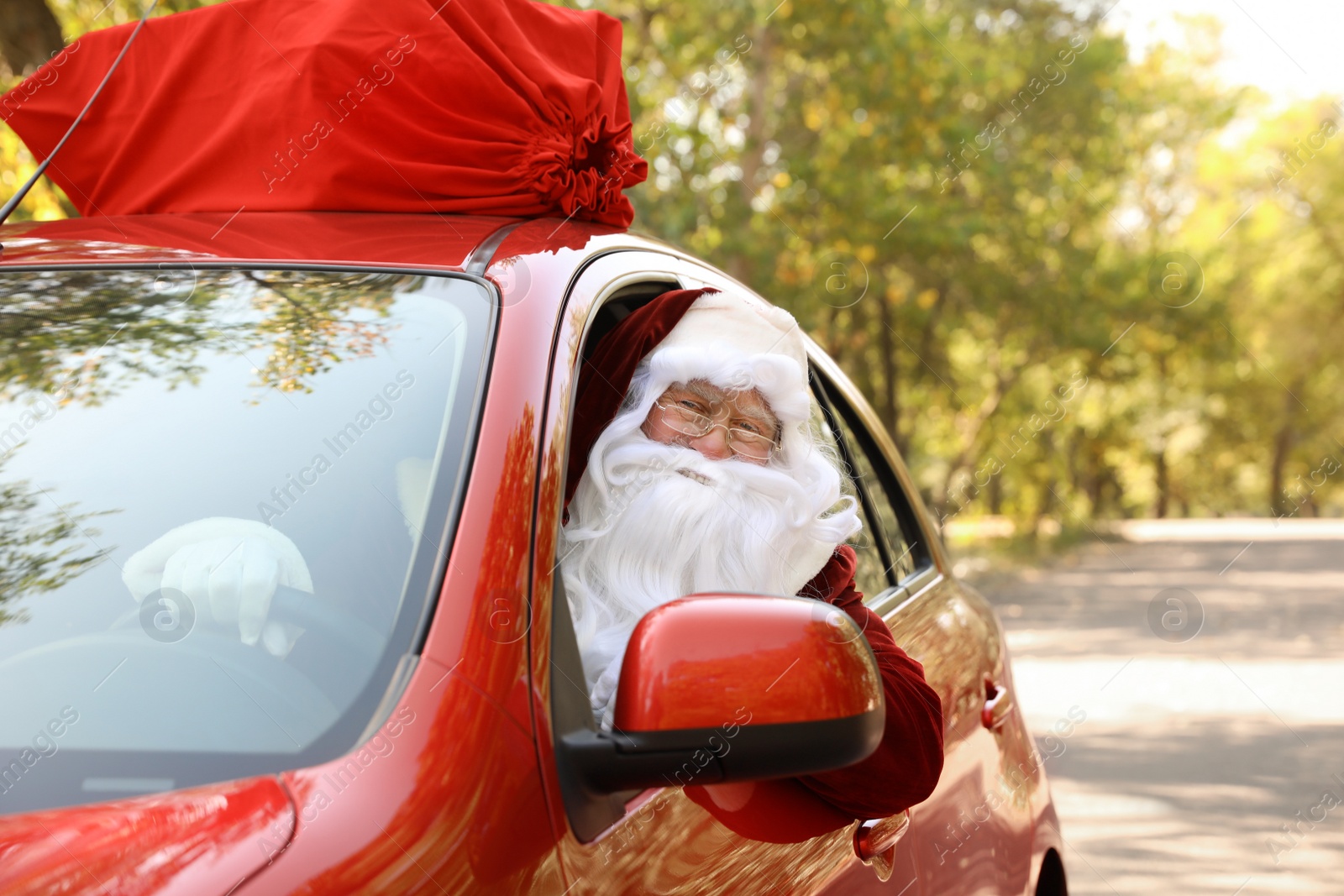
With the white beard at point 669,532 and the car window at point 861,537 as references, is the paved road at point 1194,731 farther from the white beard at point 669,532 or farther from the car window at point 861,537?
the white beard at point 669,532

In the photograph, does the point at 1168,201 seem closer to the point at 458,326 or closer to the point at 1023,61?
the point at 1023,61

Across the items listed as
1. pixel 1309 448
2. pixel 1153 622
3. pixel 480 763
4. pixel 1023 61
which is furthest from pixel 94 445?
pixel 1309 448

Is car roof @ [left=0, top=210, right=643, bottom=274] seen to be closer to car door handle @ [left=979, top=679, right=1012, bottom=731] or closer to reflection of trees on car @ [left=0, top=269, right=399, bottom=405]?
reflection of trees on car @ [left=0, top=269, right=399, bottom=405]

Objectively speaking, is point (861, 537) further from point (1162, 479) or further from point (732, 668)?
point (1162, 479)

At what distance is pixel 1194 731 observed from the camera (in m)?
8.94

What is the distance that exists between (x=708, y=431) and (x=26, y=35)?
4.81 meters

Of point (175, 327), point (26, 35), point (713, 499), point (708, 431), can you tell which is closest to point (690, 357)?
point (708, 431)

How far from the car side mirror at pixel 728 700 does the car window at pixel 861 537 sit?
107 cm

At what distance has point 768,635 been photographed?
4.62 ft

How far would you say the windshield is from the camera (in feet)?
4.47

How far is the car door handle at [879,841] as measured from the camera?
2059 millimetres

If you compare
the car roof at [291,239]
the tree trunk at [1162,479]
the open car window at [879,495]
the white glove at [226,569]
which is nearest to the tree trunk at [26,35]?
the car roof at [291,239]

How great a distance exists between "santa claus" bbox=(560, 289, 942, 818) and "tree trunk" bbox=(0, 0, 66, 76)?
4544 mm

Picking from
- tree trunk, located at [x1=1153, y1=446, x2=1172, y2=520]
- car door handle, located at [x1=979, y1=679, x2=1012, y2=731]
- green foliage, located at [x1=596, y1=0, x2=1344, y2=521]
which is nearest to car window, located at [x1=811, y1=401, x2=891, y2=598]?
car door handle, located at [x1=979, y1=679, x2=1012, y2=731]
